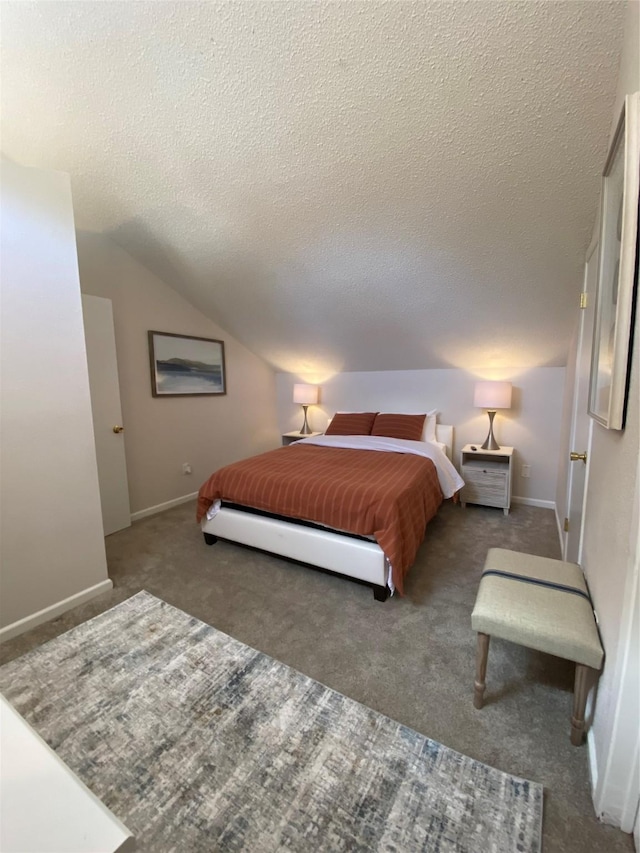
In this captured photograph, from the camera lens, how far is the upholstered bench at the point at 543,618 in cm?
112

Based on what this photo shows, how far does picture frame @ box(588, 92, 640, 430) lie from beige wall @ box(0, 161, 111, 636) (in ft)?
7.86

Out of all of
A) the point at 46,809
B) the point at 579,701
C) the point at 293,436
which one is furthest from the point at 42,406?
the point at 293,436

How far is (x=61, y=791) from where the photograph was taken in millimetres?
682

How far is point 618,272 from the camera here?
105 cm

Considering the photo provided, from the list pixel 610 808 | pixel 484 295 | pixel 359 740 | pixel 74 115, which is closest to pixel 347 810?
pixel 359 740

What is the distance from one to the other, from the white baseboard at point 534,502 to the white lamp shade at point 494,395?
0.97 m

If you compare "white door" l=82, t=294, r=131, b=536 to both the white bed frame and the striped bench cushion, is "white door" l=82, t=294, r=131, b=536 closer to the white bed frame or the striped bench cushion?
the white bed frame

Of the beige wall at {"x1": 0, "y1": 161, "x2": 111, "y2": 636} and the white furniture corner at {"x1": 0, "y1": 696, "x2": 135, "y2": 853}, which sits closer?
the white furniture corner at {"x1": 0, "y1": 696, "x2": 135, "y2": 853}

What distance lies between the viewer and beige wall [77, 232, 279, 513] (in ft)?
9.93

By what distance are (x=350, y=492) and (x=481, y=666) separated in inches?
42.3

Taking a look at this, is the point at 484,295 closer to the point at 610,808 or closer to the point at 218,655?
the point at 610,808

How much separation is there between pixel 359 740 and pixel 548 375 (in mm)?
3273

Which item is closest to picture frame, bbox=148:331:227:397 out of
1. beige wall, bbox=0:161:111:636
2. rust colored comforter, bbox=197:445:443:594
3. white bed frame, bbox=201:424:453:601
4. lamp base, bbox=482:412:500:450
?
rust colored comforter, bbox=197:445:443:594

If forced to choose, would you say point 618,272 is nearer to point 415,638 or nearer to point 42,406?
point 415,638
